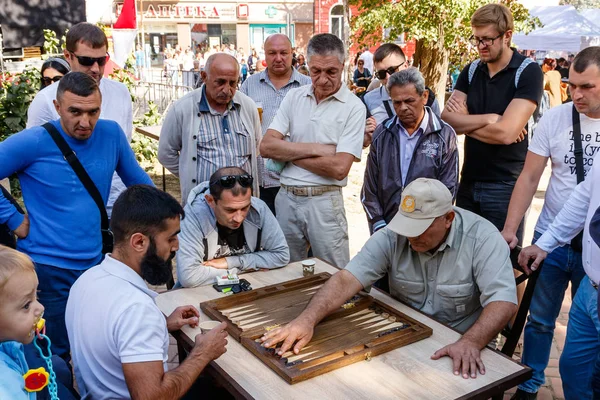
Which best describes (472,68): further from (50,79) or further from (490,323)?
(50,79)

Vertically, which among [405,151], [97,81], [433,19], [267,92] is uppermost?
[433,19]

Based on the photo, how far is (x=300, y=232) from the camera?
13.4 ft

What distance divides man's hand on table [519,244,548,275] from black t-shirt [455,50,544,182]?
85cm

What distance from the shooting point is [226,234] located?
350 centimetres

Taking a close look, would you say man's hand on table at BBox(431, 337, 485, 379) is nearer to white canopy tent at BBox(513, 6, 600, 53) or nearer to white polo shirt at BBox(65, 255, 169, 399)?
white polo shirt at BBox(65, 255, 169, 399)

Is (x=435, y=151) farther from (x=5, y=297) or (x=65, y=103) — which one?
(x=5, y=297)

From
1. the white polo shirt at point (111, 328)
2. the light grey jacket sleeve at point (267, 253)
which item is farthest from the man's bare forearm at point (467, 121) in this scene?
the white polo shirt at point (111, 328)

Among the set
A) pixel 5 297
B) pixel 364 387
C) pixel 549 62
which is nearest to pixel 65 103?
pixel 5 297

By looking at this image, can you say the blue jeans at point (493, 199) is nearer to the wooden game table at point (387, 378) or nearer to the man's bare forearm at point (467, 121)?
the man's bare forearm at point (467, 121)

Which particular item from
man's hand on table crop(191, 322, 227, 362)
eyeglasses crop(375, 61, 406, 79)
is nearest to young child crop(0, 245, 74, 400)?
man's hand on table crop(191, 322, 227, 362)

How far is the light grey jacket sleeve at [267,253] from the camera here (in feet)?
11.2

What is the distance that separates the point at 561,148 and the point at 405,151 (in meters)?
0.96

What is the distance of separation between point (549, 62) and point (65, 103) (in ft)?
51.1

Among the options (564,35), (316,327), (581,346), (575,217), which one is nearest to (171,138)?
(316,327)
